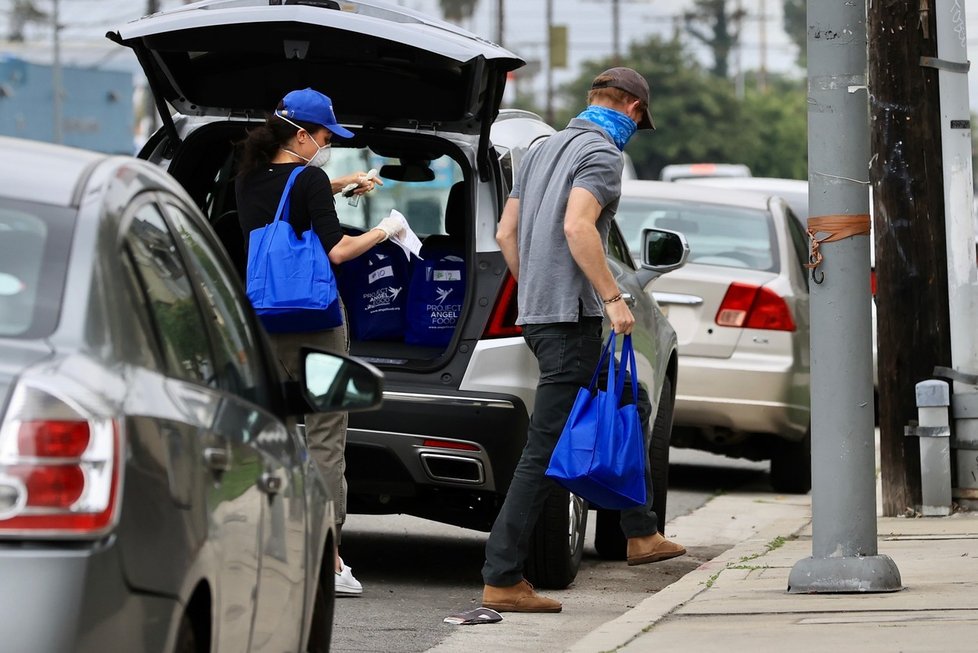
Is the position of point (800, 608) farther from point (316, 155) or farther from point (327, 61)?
point (327, 61)

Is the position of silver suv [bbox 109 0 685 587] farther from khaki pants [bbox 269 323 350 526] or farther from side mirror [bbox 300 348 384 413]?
side mirror [bbox 300 348 384 413]

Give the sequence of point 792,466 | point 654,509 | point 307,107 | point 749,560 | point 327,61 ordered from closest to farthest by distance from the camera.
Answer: point 307,107, point 327,61, point 749,560, point 654,509, point 792,466

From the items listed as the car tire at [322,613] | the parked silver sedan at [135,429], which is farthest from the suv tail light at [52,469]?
the car tire at [322,613]

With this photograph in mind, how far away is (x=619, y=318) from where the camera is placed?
6.26 meters

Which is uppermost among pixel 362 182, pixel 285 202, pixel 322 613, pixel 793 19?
pixel 793 19

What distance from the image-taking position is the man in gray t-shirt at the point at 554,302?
6.32 metres

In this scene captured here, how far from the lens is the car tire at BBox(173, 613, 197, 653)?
307 centimetres

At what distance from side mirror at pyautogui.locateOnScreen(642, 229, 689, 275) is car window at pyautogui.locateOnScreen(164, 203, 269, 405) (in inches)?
157

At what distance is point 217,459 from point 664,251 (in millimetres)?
4951

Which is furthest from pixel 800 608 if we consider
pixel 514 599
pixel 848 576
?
pixel 514 599

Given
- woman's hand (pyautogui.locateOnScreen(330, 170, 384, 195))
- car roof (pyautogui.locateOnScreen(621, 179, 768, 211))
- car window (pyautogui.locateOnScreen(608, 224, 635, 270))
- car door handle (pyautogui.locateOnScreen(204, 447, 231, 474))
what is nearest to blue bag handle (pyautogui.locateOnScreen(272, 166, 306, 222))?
woman's hand (pyautogui.locateOnScreen(330, 170, 384, 195))

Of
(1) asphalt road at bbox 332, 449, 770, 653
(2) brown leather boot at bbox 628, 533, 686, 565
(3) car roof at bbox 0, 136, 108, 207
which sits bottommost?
(1) asphalt road at bbox 332, 449, 770, 653

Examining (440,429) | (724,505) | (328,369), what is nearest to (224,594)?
(328,369)

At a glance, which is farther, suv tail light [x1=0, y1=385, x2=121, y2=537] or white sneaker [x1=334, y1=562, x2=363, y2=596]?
white sneaker [x1=334, y1=562, x2=363, y2=596]
